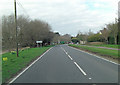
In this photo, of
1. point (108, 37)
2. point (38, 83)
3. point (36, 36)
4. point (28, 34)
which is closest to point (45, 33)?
point (36, 36)

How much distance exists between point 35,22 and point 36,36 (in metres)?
5.97

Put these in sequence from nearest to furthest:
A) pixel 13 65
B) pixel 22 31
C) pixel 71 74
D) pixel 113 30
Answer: pixel 71 74, pixel 13 65, pixel 22 31, pixel 113 30

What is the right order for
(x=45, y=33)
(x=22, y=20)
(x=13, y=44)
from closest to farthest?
(x=13, y=44) → (x=22, y=20) → (x=45, y=33)

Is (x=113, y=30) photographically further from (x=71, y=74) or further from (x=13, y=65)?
(x=71, y=74)

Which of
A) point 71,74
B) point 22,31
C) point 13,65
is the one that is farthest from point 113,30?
point 71,74

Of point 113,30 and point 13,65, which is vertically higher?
point 113,30

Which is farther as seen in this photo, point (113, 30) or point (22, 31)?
point (113, 30)

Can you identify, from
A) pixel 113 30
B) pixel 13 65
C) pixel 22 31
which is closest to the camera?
pixel 13 65

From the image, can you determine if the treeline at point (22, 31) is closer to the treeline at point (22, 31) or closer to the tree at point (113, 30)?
the treeline at point (22, 31)

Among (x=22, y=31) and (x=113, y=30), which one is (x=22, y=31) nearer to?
(x=22, y=31)

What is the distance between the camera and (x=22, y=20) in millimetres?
47719

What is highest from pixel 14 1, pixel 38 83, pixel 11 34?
pixel 14 1

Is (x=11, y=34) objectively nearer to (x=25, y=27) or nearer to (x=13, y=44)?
(x=13, y=44)

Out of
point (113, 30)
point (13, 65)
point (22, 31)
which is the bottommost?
point (13, 65)
